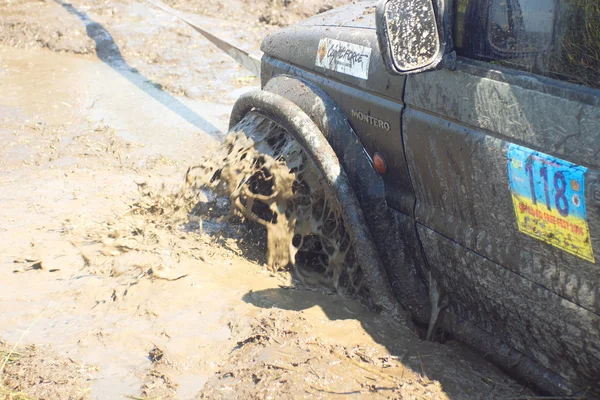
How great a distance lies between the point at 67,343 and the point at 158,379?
1.79 feet

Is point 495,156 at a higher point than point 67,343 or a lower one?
higher

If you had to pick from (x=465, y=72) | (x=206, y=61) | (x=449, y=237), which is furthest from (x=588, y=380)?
(x=206, y=61)

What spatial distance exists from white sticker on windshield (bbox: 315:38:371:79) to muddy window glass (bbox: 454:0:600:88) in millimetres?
594

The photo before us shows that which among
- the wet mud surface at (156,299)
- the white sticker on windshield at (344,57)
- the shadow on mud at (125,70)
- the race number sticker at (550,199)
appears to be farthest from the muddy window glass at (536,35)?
the shadow on mud at (125,70)

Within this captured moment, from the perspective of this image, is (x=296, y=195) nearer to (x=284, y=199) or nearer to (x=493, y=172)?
(x=284, y=199)

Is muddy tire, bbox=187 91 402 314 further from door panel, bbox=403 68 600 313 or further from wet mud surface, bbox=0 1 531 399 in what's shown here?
door panel, bbox=403 68 600 313

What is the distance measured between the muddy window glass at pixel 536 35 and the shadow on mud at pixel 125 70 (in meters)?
4.46

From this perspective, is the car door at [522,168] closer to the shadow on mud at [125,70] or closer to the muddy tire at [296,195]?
the muddy tire at [296,195]

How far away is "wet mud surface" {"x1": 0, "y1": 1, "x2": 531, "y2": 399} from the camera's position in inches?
117

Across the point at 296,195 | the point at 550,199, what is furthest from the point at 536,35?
the point at 296,195

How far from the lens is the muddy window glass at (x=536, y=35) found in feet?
7.60

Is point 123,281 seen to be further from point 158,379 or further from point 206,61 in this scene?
point 206,61

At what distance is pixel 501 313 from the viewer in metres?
2.76

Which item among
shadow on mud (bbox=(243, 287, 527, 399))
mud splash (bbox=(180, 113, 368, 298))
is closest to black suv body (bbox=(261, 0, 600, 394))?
shadow on mud (bbox=(243, 287, 527, 399))
